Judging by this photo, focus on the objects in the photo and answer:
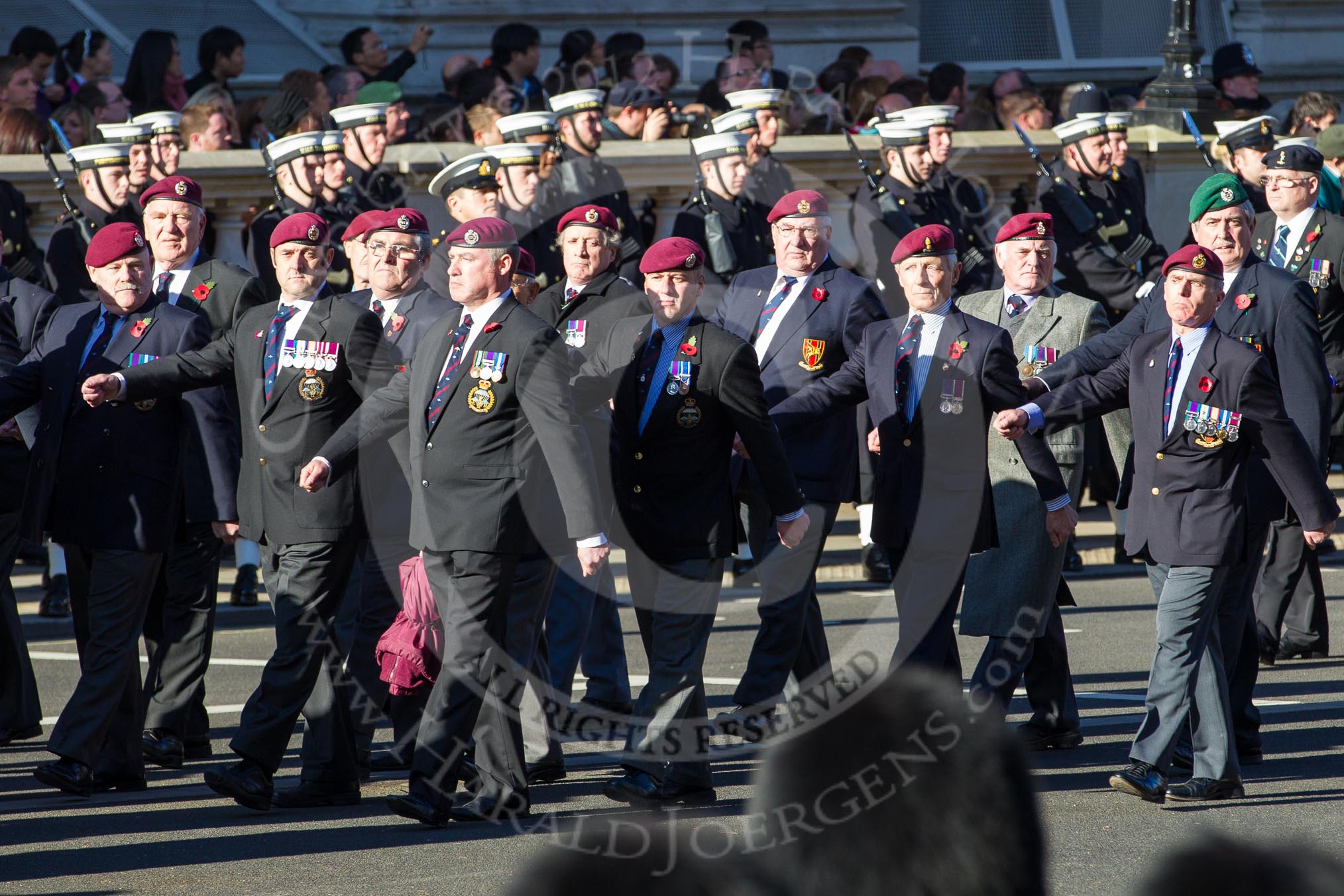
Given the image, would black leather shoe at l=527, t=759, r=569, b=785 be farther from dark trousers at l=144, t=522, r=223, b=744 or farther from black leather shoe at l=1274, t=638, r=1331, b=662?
black leather shoe at l=1274, t=638, r=1331, b=662

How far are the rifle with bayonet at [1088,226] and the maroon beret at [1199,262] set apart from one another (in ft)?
17.7

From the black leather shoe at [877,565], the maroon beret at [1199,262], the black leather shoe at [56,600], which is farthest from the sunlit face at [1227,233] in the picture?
the black leather shoe at [56,600]

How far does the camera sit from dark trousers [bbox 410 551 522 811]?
6.20m

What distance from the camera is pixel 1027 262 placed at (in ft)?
25.7

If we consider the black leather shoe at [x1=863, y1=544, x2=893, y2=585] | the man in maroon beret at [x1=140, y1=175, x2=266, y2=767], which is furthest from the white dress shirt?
the black leather shoe at [x1=863, y1=544, x2=893, y2=585]

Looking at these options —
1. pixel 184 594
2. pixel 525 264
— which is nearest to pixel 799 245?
pixel 525 264

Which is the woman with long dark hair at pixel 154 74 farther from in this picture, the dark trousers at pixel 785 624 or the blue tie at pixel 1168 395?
the blue tie at pixel 1168 395

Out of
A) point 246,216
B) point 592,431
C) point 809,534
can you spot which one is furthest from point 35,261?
point 809,534

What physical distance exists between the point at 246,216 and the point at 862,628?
190 inches

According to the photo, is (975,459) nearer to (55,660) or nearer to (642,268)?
(642,268)

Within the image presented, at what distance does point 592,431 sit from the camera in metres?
7.64

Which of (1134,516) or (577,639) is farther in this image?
(577,639)

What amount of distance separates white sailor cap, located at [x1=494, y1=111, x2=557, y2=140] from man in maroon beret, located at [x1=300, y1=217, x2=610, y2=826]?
4617 millimetres

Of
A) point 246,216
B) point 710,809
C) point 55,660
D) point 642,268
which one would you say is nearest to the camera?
point 710,809
